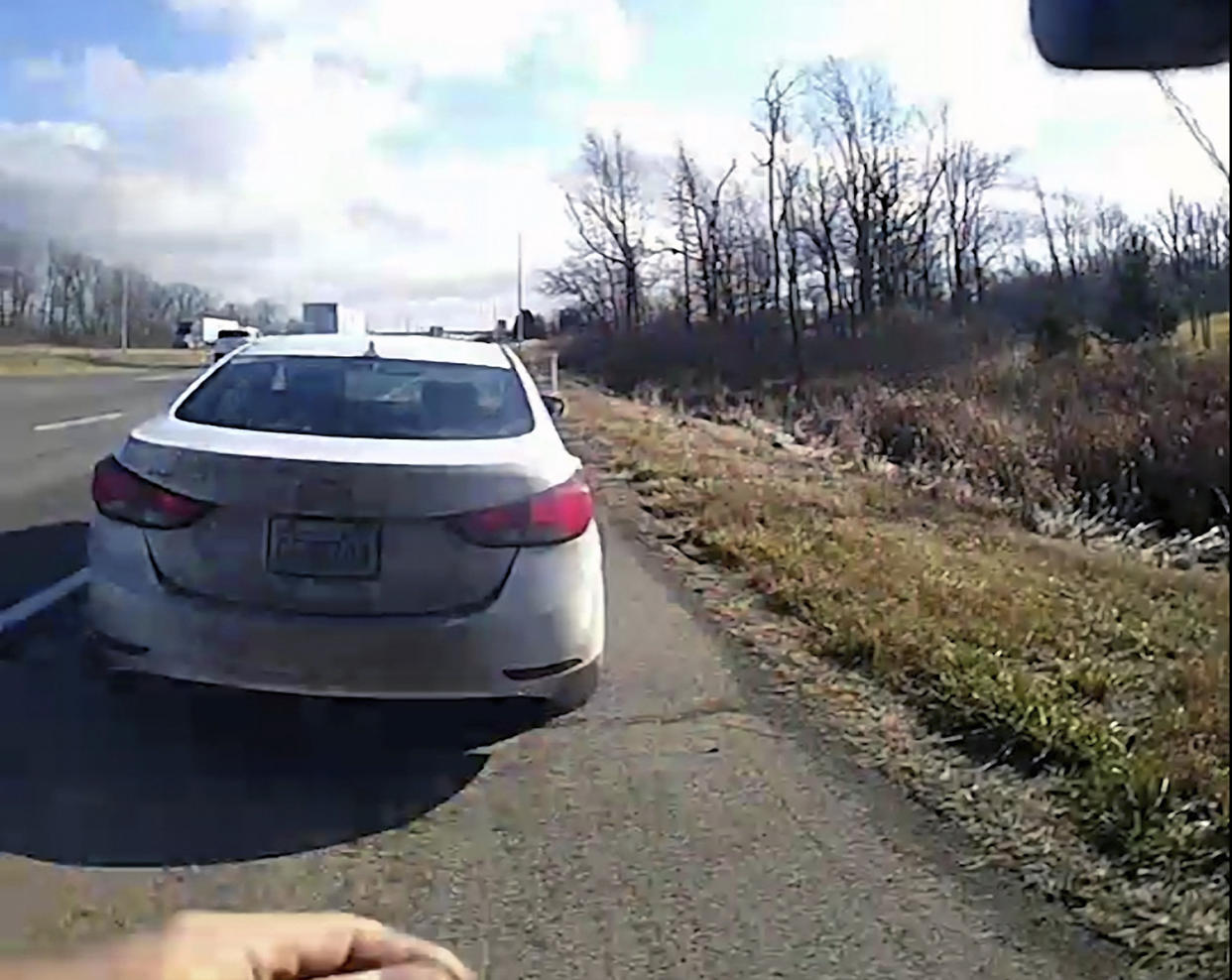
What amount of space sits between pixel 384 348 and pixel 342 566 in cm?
176

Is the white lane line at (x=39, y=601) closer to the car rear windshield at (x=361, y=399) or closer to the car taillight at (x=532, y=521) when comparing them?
the car rear windshield at (x=361, y=399)

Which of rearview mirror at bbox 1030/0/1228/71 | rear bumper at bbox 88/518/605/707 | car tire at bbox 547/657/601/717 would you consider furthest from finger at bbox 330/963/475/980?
car tire at bbox 547/657/601/717

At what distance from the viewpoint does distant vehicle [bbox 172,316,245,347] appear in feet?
227

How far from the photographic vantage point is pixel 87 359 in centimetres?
6775

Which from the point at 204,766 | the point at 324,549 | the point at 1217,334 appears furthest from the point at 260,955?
the point at 204,766

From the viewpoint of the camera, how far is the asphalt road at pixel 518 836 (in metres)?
3.60

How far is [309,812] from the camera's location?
4.46 meters

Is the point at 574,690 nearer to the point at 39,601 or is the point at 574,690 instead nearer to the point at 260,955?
the point at 260,955

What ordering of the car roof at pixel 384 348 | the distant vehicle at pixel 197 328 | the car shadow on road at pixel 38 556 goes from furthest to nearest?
the distant vehicle at pixel 197 328
the car shadow on road at pixel 38 556
the car roof at pixel 384 348

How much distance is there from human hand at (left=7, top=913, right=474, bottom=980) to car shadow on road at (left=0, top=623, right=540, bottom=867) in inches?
65.3

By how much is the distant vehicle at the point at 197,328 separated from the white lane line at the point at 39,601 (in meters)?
60.7

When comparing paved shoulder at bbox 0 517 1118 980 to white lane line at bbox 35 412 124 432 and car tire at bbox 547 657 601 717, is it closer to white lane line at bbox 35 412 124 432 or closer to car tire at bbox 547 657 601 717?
car tire at bbox 547 657 601 717

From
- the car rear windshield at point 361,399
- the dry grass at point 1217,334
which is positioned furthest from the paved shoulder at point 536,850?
the dry grass at point 1217,334

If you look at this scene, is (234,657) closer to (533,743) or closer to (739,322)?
(533,743)
